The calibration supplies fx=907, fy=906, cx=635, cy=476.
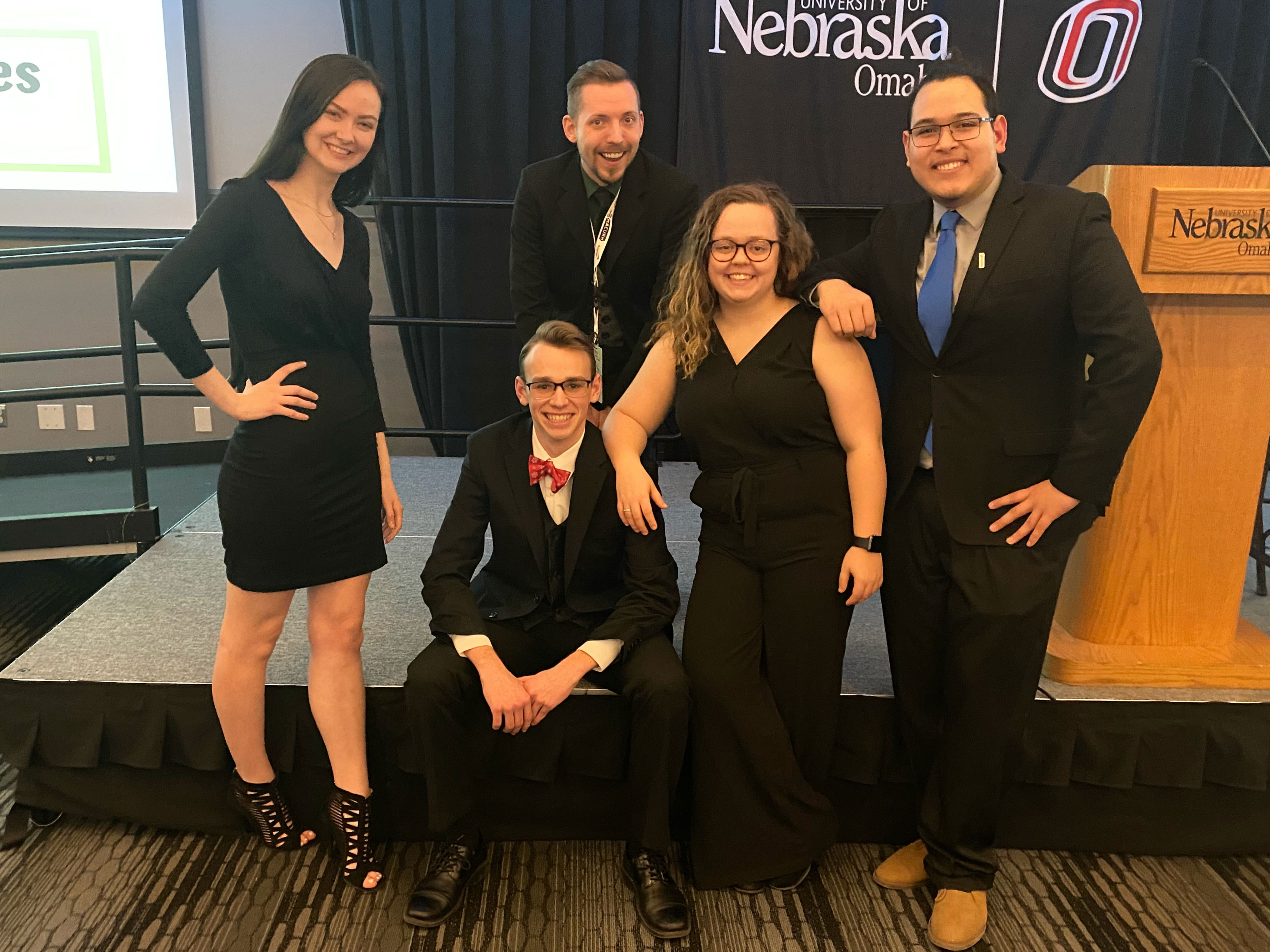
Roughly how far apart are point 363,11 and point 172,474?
213 cm

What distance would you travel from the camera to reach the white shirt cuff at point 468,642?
1.61 m

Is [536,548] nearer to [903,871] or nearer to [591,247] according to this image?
[591,247]

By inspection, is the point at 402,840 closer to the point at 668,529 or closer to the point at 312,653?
the point at 312,653

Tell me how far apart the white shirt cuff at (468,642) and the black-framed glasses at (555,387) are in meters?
0.44

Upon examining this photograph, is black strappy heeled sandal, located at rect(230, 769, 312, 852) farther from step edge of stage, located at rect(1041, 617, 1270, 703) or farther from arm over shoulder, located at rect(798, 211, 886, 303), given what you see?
step edge of stage, located at rect(1041, 617, 1270, 703)

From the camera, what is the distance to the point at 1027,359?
143cm

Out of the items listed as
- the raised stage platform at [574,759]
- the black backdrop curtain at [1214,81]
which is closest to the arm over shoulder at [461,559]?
the raised stage platform at [574,759]

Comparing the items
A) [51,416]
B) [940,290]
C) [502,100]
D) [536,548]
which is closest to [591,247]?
Answer: [536,548]

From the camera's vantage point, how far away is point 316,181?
1491 millimetres

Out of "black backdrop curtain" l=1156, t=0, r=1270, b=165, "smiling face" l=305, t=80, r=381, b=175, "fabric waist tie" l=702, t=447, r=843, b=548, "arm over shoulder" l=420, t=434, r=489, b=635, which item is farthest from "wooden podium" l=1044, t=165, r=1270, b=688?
"black backdrop curtain" l=1156, t=0, r=1270, b=165

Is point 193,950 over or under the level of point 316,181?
under

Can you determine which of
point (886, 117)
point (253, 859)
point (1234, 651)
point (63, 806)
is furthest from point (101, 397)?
point (1234, 651)

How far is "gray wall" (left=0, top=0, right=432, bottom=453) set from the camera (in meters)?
3.73

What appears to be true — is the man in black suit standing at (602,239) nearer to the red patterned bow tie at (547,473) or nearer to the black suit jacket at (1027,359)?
the red patterned bow tie at (547,473)
